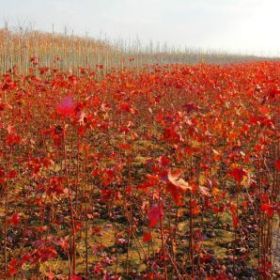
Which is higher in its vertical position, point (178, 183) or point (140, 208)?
point (178, 183)

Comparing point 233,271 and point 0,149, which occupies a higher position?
point 0,149

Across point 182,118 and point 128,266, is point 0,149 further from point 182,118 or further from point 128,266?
point 182,118

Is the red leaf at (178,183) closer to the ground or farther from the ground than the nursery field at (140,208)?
farther from the ground

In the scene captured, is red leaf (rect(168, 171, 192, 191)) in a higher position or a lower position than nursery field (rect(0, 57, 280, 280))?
higher

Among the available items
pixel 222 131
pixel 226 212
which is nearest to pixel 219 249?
pixel 226 212

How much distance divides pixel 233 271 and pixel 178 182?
2991 mm

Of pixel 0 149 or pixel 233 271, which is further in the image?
pixel 0 149

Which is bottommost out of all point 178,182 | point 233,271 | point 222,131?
point 233,271

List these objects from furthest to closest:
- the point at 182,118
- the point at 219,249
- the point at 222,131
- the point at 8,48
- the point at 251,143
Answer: the point at 8,48, the point at 251,143, the point at 222,131, the point at 219,249, the point at 182,118

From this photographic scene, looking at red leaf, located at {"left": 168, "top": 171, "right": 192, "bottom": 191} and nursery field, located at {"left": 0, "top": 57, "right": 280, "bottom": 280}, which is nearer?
red leaf, located at {"left": 168, "top": 171, "right": 192, "bottom": 191}

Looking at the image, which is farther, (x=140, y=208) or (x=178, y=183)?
(x=140, y=208)

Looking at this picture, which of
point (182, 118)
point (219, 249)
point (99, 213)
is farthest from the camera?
point (99, 213)

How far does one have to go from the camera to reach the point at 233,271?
4.32m

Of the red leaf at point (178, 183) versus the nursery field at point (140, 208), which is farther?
the nursery field at point (140, 208)
